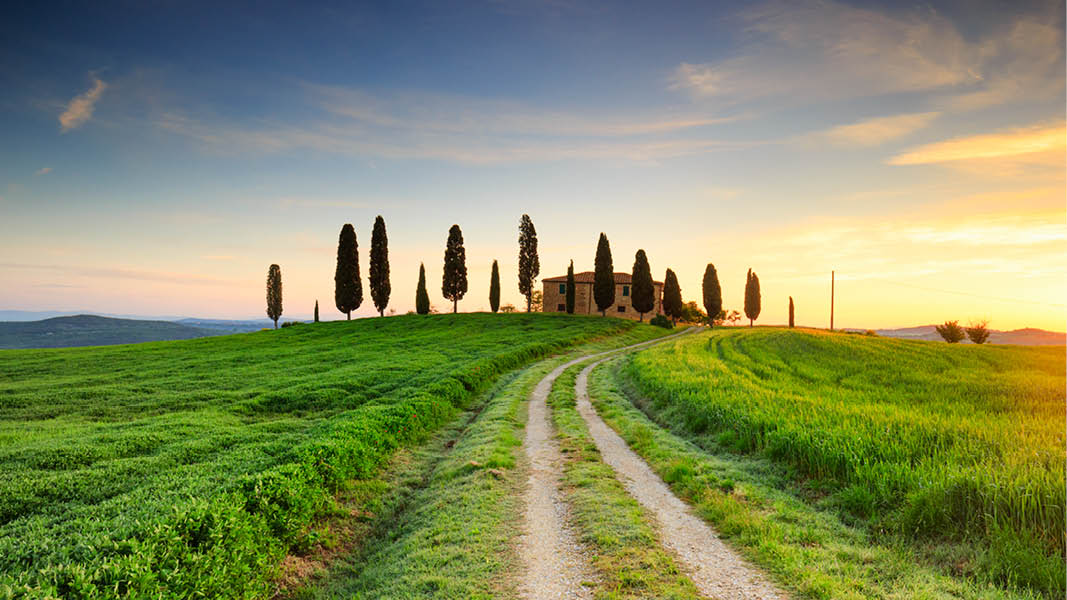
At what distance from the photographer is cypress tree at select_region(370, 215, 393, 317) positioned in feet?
235

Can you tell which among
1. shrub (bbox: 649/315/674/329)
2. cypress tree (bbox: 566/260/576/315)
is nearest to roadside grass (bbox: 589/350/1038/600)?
shrub (bbox: 649/315/674/329)

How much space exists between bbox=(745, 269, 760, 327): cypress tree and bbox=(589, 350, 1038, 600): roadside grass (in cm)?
8006

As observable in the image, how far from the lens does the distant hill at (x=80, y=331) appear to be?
13300 cm

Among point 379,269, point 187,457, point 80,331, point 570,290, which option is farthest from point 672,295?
point 80,331

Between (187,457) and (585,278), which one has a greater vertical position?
(585,278)

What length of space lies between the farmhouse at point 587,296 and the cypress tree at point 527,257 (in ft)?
23.4

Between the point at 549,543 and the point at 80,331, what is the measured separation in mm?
220152

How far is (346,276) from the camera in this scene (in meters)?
70.5

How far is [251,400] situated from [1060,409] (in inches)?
1067

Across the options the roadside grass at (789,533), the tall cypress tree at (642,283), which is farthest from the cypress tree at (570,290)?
the roadside grass at (789,533)

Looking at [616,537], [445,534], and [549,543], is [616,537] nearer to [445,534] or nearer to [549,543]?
[549,543]

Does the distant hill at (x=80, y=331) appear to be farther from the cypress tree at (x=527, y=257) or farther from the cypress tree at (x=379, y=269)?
the cypress tree at (x=527, y=257)

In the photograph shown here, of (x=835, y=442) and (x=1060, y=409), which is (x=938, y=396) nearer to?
(x=1060, y=409)

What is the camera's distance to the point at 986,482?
6695 millimetres
